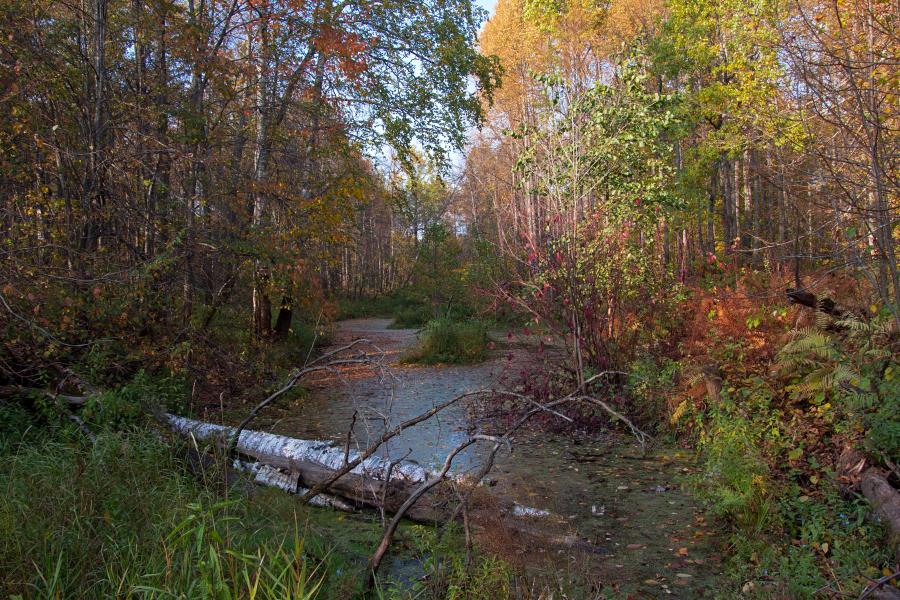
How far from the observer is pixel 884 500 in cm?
421

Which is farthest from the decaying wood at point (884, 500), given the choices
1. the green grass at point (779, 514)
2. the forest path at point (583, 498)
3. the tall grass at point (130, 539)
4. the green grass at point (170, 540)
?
the tall grass at point (130, 539)

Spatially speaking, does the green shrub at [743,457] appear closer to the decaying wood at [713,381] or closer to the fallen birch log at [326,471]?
the decaying wood at [713,381]

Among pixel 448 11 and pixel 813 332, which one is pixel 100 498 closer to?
pixel 813 332

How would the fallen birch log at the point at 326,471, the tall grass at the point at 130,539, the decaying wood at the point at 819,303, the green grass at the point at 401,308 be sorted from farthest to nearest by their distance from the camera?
the green grass at the point at 401,308
the decaying wood at the point at 819,303
the fallen birch log at the point at 326,471
the tall grass at the point at 130,539

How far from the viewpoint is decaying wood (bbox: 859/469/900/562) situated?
394cm

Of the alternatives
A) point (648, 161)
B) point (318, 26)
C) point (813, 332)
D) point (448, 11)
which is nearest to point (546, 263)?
point (648, 161)

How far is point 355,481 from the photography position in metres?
5.38

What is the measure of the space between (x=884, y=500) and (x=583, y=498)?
7.69ft

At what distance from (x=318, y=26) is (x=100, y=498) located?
9713mm

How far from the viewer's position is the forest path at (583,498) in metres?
4.11

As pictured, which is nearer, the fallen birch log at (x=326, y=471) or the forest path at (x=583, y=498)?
the forest path at (x=583, y=498)

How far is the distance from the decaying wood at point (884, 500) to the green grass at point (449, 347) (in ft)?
34.8

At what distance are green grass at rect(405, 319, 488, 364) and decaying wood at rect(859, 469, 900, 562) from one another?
10.6 meters

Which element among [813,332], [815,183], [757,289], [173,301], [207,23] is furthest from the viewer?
[207,23]
